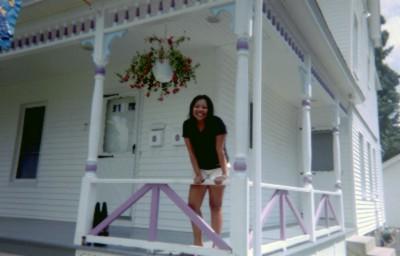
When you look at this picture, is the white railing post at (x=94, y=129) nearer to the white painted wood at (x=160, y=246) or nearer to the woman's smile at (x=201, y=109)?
the white painted wood at (x=160, y=246)

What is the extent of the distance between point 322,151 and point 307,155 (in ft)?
12.2

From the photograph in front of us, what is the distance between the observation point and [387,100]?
95.3 ft

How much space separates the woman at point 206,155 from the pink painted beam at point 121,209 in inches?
19.9

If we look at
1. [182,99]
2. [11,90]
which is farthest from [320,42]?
[11,90]

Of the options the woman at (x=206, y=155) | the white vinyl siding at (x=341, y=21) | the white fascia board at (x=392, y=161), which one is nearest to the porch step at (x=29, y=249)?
the woman at (x=206, y=155)

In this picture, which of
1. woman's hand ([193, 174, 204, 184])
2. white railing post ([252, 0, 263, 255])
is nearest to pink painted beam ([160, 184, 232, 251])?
woman's hand ([193, 174, 204, 184])

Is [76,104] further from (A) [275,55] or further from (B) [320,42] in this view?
(B) [320,42]

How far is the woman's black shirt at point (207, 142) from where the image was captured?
3734 millimetres

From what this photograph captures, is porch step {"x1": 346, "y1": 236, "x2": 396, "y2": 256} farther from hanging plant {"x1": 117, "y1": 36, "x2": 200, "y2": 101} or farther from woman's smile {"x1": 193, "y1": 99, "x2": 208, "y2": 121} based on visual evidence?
woman's smile {"x1": 193, "y1": 99, "x2": 208, "y2": 121}

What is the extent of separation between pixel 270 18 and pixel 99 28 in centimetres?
203

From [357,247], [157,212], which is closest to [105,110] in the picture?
[157,212]

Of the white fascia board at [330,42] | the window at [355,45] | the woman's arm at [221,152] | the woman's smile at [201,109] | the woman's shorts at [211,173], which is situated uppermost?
the window at [355,45]

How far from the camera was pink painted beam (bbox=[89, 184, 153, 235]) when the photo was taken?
404 centimetres

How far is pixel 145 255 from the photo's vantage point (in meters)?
3.72
